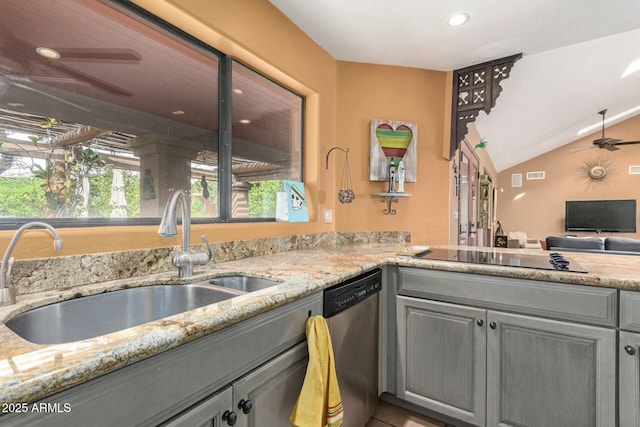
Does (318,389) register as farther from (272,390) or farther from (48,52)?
(48,52)

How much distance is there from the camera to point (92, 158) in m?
1.27

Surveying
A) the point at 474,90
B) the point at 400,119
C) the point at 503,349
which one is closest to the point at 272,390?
the point at 503,349

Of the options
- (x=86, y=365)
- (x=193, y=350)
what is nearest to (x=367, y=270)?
(x=193, y=350)

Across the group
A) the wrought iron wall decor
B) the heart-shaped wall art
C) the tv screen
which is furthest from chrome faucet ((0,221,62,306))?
the tv screen

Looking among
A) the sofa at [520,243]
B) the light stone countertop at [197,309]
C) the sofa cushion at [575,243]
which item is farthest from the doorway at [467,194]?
the light stone countertop at [197,309]

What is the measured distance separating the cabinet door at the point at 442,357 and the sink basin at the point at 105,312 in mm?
1056

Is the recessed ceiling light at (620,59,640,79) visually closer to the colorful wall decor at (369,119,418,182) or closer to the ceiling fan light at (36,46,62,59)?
the colorful wall decor at (369,119,418,182)

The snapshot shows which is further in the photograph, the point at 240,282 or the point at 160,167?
the point at 160,167

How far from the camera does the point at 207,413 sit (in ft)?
2.42

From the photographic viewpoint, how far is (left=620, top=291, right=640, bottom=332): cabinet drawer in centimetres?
118

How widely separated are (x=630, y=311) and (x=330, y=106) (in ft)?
6.87

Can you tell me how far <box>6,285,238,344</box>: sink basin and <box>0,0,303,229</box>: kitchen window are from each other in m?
0.35

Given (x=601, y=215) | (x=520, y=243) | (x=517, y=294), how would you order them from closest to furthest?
1. (x=517, y=294)
2. (x=520, y=243)
3. (x=601, y=215)

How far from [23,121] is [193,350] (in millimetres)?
1081
